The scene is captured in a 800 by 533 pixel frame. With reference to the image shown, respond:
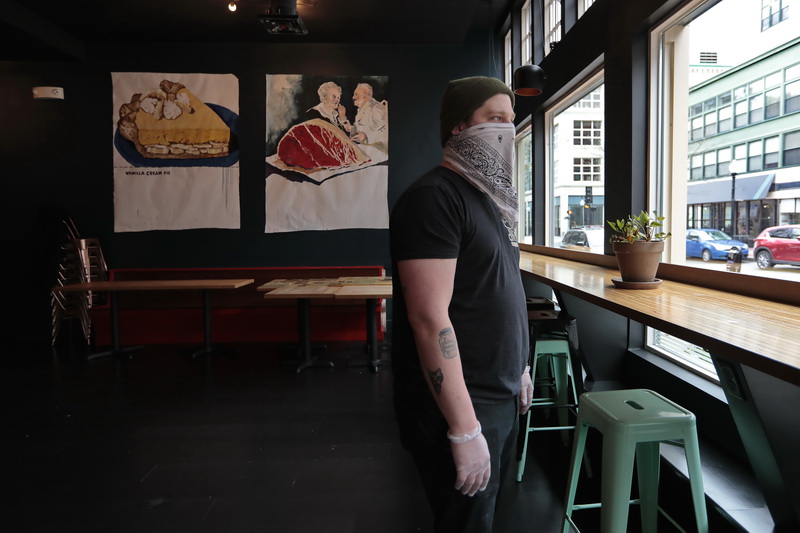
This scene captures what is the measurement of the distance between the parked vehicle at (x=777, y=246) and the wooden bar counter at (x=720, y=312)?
Answer: 0.28ft

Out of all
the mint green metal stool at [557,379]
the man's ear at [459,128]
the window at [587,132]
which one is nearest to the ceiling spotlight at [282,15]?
the window at [587,132]

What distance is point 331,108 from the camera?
613cm

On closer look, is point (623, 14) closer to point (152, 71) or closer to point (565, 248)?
point (565, 248)

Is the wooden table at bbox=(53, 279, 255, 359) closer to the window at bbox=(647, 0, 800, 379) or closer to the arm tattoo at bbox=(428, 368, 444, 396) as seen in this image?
the window at bbox=(647, 0, 800, 379)

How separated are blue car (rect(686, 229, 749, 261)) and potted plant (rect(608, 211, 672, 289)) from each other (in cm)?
32

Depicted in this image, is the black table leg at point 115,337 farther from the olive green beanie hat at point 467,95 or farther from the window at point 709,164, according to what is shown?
the window at point 709,164

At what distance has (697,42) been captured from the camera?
2441mm

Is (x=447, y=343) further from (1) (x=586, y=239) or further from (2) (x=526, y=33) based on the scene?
(2) (x=526, y=33)

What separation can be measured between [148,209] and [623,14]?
5.34 meters

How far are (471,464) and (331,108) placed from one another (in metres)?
5.66

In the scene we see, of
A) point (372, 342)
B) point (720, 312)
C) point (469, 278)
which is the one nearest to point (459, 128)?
point (469, 278)

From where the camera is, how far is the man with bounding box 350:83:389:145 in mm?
6141

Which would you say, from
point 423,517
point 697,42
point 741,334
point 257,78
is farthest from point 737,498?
point 257,78

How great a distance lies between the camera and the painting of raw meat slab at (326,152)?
20.0 ft
